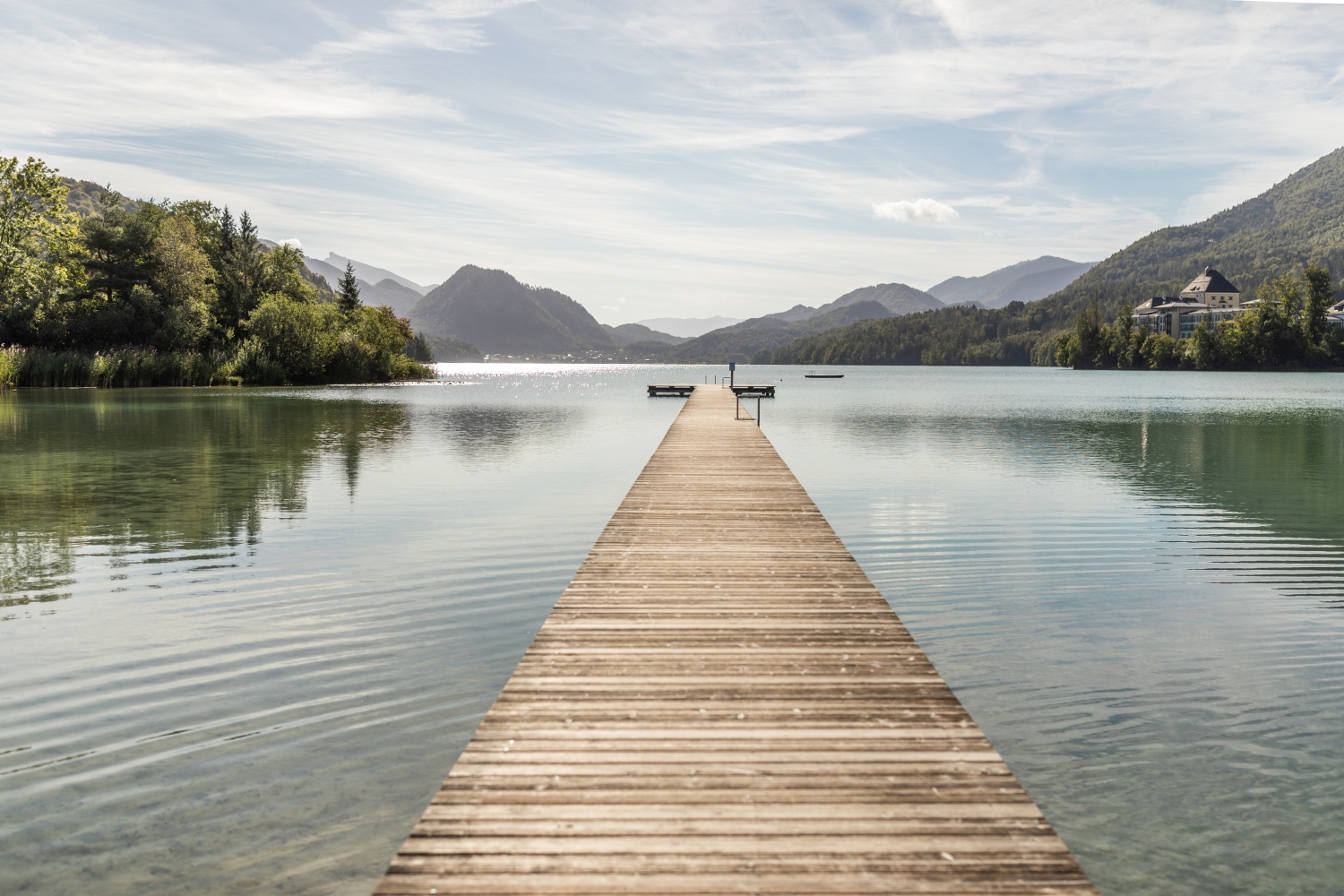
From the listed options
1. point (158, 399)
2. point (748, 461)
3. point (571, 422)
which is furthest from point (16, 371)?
point (748, 461)

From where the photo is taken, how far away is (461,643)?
23.9 ft

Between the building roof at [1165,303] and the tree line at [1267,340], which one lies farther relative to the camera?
the building roof at [1165,303]

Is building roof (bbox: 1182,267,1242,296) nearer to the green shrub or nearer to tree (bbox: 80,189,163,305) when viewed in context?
the green shrub

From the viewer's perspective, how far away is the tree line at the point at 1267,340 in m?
102

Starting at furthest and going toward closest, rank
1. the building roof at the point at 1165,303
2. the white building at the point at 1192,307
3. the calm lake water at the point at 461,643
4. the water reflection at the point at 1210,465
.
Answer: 1. the building roof at the point at 1165,303
2. the white building at the point at 1192,307
3. the water reflection at the point at 1210,465
4. the calm lake water at the point at 461,643

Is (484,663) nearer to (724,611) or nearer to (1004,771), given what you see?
(724,611)

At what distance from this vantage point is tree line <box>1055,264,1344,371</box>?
102m

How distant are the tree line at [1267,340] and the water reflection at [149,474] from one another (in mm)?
111301

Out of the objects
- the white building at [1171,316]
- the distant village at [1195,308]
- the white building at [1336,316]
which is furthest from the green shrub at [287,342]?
the white building at [1171,316]

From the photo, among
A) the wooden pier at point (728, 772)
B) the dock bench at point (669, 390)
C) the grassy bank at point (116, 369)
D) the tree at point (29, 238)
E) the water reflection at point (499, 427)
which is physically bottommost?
the wooden pier at point (728, 772)

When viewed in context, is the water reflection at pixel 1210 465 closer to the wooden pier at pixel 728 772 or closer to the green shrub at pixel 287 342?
the wooden pier at pixel 728 772

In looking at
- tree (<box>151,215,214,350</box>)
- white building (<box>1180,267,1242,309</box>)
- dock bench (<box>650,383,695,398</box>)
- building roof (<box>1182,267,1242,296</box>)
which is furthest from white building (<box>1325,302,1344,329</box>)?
tree (<box>151,215,214,350</box>)

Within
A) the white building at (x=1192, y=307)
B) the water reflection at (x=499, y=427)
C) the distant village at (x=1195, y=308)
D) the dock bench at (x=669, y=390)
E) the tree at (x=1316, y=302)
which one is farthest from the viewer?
the white building at (x=1192, y=307)

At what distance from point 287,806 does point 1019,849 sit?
371cm
